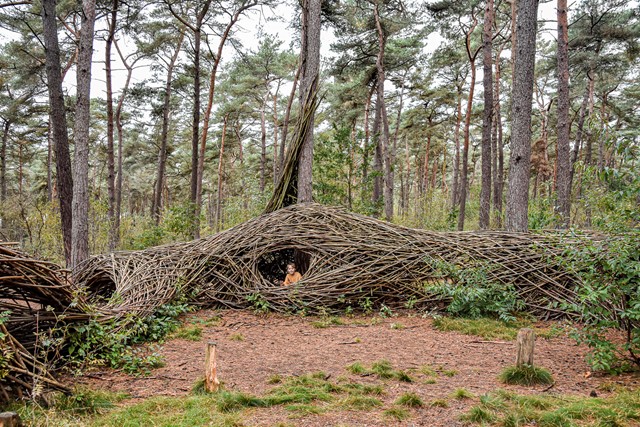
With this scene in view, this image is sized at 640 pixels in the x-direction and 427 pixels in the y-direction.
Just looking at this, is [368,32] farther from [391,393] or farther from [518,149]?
[391,393]

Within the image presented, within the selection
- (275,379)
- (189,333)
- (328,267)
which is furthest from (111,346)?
(328,267)

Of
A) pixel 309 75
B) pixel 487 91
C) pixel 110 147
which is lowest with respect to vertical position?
pixel 110 147

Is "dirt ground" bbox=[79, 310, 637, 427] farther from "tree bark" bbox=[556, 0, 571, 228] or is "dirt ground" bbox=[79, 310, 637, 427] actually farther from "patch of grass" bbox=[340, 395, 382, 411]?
"tree bark" bbox=[556, 0, 571, 228]

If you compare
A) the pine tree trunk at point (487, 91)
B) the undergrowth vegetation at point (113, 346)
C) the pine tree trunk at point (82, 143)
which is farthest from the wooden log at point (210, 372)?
the pine tree trunk at point (487, 91)

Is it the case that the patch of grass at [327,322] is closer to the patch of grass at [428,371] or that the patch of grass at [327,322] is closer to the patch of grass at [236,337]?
the patch of grass at [236,337]

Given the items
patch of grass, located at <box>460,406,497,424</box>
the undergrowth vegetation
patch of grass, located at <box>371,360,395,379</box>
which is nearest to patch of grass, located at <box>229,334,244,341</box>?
the undergrowth vegetation

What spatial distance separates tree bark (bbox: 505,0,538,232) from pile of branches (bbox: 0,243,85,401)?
6.22m

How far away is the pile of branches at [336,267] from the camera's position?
5.27 metres

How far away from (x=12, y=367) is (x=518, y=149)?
681 cm

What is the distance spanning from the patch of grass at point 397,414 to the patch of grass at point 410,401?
13 cm

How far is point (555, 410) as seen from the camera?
8.32 ft

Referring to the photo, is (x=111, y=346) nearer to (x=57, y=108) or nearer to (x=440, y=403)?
(x=440, y=403)

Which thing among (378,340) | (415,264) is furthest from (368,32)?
(378,340)

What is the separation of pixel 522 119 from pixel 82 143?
740cm
